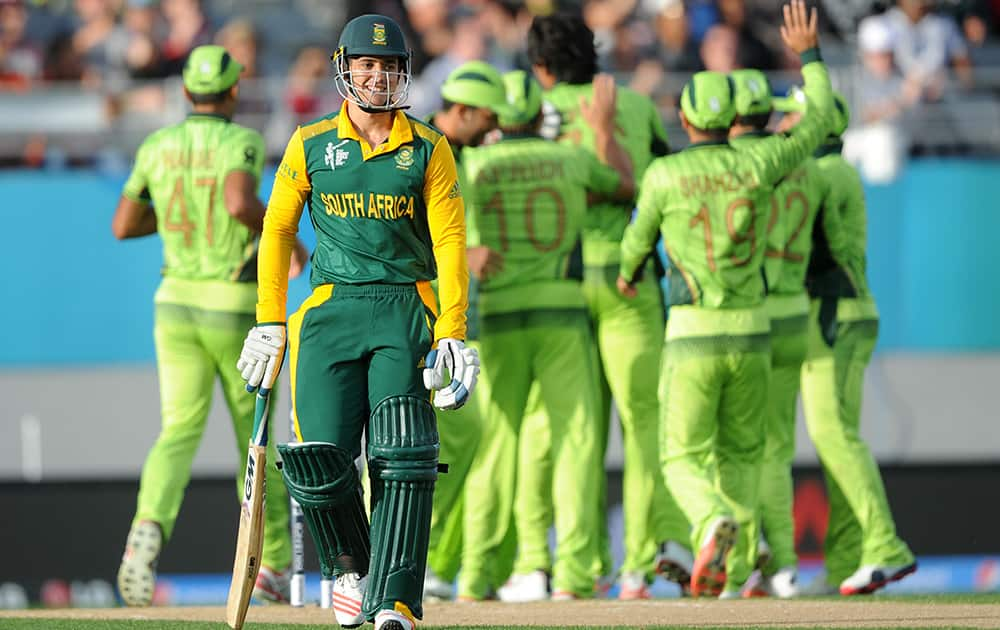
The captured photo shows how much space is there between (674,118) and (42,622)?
26.1 feet

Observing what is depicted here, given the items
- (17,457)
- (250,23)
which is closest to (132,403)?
(17,457)

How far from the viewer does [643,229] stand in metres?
9.64

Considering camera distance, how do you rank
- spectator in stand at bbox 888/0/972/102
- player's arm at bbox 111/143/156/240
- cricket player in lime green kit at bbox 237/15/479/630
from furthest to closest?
spectator in stand at bbox 888/0/972/102 → player's arm at bbox 111/143/156/240 → cricket player in lime green kit at bbox 237/15/479/630

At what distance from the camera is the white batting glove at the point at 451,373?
6.93 meters

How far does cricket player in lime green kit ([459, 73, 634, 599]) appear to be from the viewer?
9.87 meters

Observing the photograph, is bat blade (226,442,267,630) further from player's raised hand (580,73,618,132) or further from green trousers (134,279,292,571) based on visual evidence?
player's raised hand (580,73,618,132)

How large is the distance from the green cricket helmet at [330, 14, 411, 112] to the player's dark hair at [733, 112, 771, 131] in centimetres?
303

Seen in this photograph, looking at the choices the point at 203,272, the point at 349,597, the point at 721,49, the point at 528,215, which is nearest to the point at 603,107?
the point at 528,215

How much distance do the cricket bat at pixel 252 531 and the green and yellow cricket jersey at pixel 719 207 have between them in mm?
2877

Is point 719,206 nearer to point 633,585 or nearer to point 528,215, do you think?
point 528,215

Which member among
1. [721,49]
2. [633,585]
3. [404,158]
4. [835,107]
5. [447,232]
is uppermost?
[721,49]

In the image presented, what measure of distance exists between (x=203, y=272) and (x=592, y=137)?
2.16m

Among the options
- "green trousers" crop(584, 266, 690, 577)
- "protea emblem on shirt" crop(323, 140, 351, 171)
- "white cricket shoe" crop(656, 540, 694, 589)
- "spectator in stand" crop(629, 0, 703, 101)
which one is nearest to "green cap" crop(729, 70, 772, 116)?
"green trousers" crop(584, 266, 690, 577)

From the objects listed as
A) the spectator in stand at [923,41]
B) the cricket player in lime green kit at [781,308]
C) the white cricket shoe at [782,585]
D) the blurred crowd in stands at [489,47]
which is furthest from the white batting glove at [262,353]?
the spectator in stand at [923,41]
